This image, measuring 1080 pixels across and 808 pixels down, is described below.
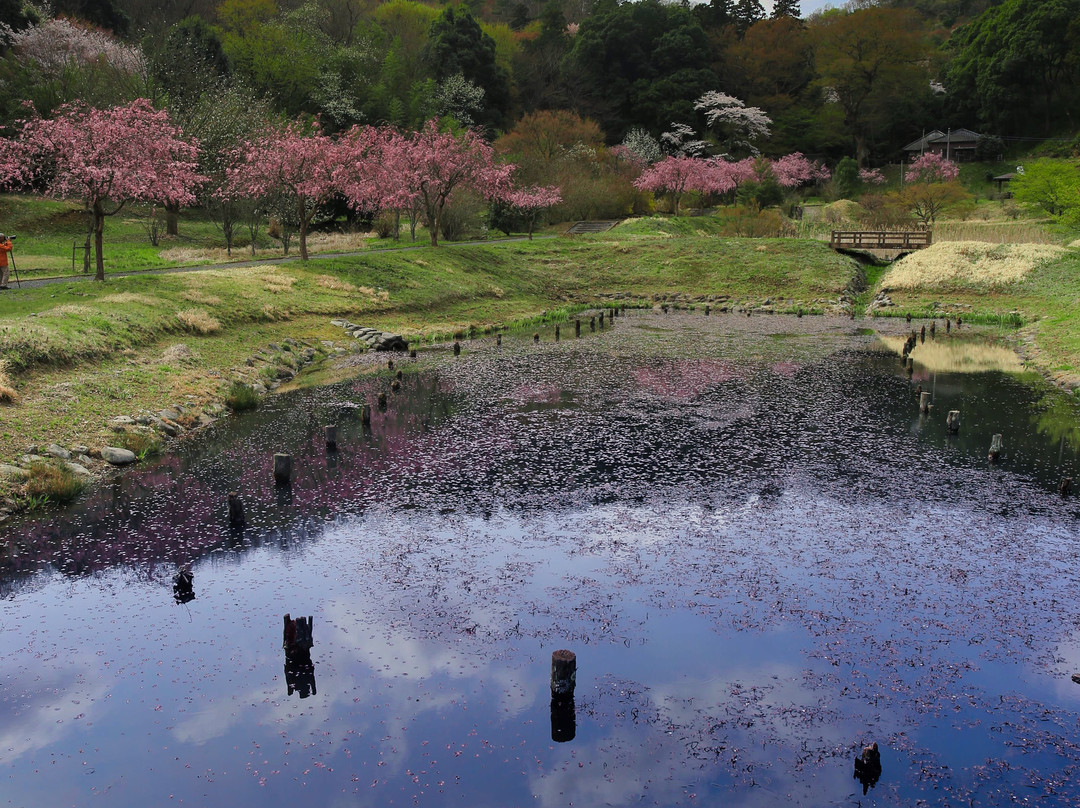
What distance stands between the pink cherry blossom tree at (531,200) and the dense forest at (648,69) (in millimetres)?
9305

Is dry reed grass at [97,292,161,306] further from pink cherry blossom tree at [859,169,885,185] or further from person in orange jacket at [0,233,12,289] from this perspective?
pink cherry blossom tree at [859,169,885,185]

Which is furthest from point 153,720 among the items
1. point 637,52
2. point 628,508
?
point 637,52

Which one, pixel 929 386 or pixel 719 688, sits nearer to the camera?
pixel 719 688

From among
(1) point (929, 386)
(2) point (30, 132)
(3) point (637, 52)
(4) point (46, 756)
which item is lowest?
(4) point (46, 756)

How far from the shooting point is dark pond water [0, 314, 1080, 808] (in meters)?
8.23

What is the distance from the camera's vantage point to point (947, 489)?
16.0 metres

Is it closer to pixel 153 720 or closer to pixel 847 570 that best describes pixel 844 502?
pixel 847 570

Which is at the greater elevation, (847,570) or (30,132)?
(30,132)

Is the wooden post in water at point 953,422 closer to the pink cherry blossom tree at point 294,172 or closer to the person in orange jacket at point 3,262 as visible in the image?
the pink cherry blossom tree at point 294,172

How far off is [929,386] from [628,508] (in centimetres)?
1501

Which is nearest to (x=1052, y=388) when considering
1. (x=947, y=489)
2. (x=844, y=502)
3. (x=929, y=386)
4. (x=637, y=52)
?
(x=929, y=386)

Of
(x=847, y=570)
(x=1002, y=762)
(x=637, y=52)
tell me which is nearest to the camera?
(x=1002, y=762)

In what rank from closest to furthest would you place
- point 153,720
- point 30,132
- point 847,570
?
point 153,720, point 847,570, point 30,132

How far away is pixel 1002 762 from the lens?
824 cm
